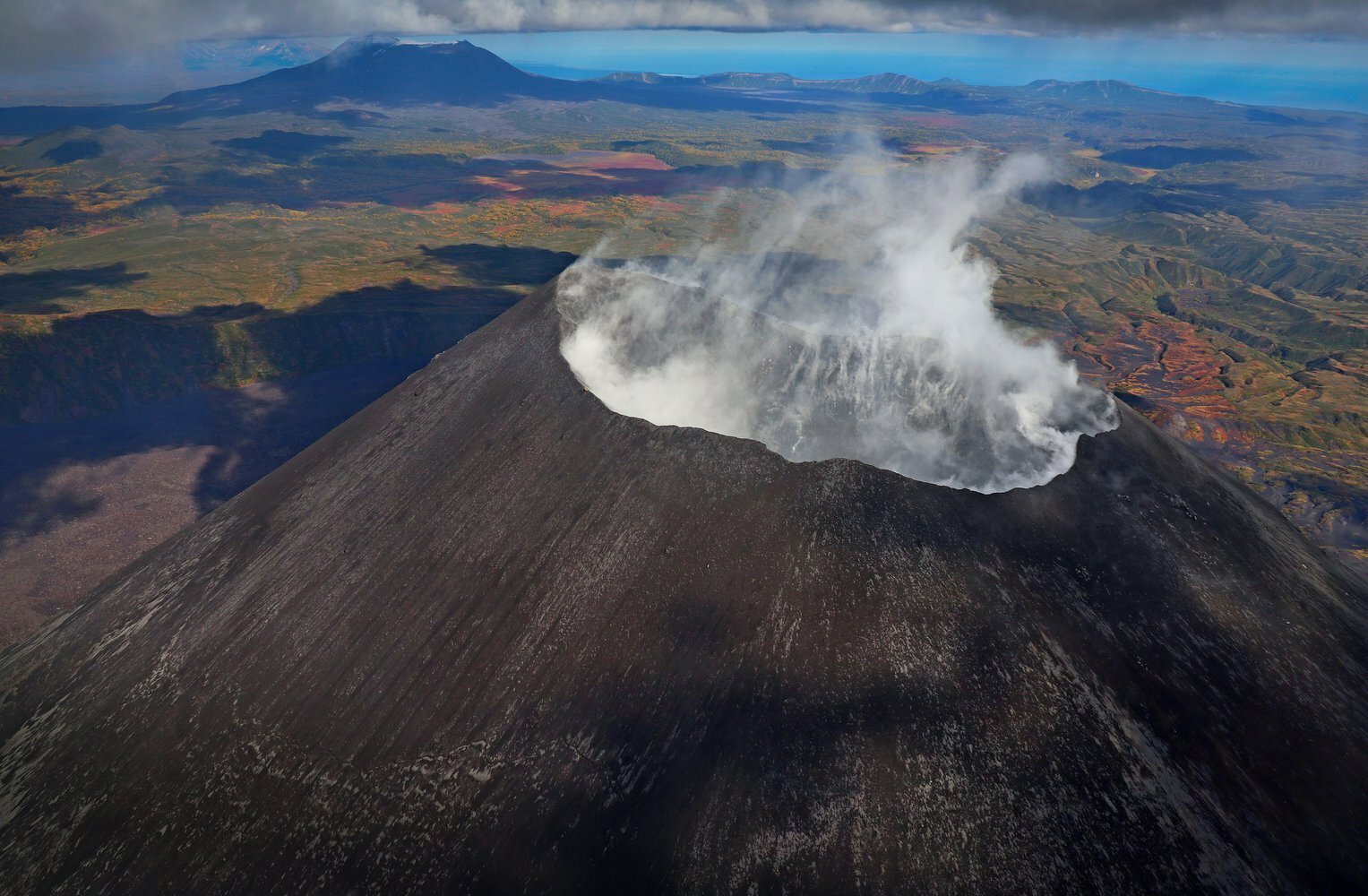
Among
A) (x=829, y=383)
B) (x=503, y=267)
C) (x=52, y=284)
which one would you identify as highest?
(x=829, y=383)

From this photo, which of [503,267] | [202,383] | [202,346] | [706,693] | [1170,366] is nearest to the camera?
[706,693]

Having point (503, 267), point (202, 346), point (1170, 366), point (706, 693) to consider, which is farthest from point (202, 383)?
point (1170, 366)

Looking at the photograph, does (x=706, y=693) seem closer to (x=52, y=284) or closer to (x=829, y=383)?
(x=829, y=383)

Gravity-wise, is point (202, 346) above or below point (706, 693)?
below

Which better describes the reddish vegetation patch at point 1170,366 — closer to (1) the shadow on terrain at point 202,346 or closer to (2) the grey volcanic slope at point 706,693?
(2) the grey volcanic slope at point 706,693

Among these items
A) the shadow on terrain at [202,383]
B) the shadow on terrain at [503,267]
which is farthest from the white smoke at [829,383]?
the shadow on terrain at [503,267]

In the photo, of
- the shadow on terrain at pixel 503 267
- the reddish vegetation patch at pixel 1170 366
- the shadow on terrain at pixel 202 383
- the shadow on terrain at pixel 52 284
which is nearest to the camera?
the shadow on terrain at pixel 202 383
